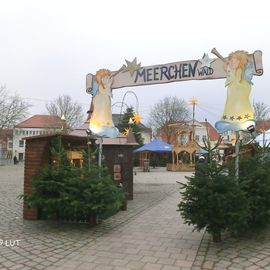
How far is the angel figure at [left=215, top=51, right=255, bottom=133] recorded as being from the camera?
8.05 meters

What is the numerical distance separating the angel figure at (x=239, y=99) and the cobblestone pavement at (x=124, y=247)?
222cm

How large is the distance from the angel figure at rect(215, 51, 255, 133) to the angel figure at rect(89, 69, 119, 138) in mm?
3023

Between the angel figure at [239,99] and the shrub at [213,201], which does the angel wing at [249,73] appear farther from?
the shrub at [213,201]

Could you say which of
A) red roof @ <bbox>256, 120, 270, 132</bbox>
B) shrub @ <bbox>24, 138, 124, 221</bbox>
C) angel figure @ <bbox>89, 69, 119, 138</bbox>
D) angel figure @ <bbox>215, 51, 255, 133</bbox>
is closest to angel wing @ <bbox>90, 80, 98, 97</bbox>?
angel figure @ <bbox>89, 69, 119, 138</bbox>

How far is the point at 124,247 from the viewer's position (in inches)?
264

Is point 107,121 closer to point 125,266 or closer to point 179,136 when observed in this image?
point 125,266

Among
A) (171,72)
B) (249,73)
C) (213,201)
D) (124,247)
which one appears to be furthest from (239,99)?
(124,247)

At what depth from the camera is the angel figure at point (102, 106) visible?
1003 cm

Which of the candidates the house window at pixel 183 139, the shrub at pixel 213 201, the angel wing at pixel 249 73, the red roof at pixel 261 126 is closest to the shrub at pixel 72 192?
the shrub at pixel 213 201

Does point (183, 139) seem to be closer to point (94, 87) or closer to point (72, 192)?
point (94, 87)

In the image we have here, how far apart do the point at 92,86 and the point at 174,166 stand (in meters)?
28.4

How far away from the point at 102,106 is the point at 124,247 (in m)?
4.40

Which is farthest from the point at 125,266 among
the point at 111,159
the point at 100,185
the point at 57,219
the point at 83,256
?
the point at 111,159

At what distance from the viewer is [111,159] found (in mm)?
13648
